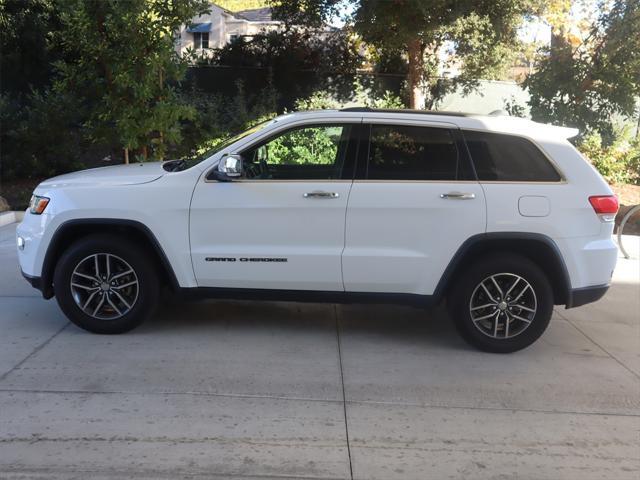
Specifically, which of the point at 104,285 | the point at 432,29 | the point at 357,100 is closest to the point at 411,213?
the point at 104,285

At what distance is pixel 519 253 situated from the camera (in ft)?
16.8

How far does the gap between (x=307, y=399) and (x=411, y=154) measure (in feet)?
7.02

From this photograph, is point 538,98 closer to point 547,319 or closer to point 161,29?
point 161,29

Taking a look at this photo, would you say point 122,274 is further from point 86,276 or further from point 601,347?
point 601,347

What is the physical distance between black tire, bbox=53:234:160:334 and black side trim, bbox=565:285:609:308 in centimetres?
338

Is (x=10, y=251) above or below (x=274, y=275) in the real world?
below

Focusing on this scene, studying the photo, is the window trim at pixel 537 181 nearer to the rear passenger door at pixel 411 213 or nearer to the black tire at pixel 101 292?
the rear passenger door at pixel 411 213

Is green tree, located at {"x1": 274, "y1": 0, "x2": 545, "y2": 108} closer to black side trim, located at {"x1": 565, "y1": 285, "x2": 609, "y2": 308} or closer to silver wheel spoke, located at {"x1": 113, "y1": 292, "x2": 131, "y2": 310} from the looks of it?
black side trim, located at {"x1": 565, "y1": 285, "x2": 609, "y2": 308}

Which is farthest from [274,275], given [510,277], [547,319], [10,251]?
[10,251]

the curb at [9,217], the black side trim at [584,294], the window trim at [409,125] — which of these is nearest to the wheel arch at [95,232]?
the window trim at [409,125]

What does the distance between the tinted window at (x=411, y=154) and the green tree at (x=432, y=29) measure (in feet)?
21.0

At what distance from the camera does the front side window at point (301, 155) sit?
5.21 meters

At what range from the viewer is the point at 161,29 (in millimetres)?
8906

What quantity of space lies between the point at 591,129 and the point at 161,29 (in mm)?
8439
